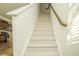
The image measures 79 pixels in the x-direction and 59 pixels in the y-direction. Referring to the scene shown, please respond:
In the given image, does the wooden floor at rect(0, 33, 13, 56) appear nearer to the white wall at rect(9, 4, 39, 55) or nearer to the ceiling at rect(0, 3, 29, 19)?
the white wall at rect(9, 4, 39, 55)

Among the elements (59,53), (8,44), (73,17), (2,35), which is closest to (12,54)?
(8,44)

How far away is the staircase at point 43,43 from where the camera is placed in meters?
2.25

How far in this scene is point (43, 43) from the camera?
231cm

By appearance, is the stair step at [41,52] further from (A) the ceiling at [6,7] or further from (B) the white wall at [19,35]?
(A) the ceiling at [6,7]

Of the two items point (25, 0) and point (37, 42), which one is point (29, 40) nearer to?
point (37, 42)

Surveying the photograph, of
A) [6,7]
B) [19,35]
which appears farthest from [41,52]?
[6,7]

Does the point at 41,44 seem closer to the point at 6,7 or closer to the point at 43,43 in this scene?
the point at 43,43

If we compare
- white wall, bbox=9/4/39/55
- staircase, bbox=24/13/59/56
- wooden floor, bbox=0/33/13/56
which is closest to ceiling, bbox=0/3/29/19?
white wall, bbox=9/4/39/55

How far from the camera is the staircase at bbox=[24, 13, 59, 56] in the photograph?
88.6 inches

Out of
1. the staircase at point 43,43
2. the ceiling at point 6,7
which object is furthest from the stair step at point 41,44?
the ceiling at point 6,7

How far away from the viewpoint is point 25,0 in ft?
6.28

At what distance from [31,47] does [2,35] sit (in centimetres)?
44

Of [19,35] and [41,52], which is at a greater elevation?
[19,35]

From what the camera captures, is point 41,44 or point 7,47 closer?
point 7,47
